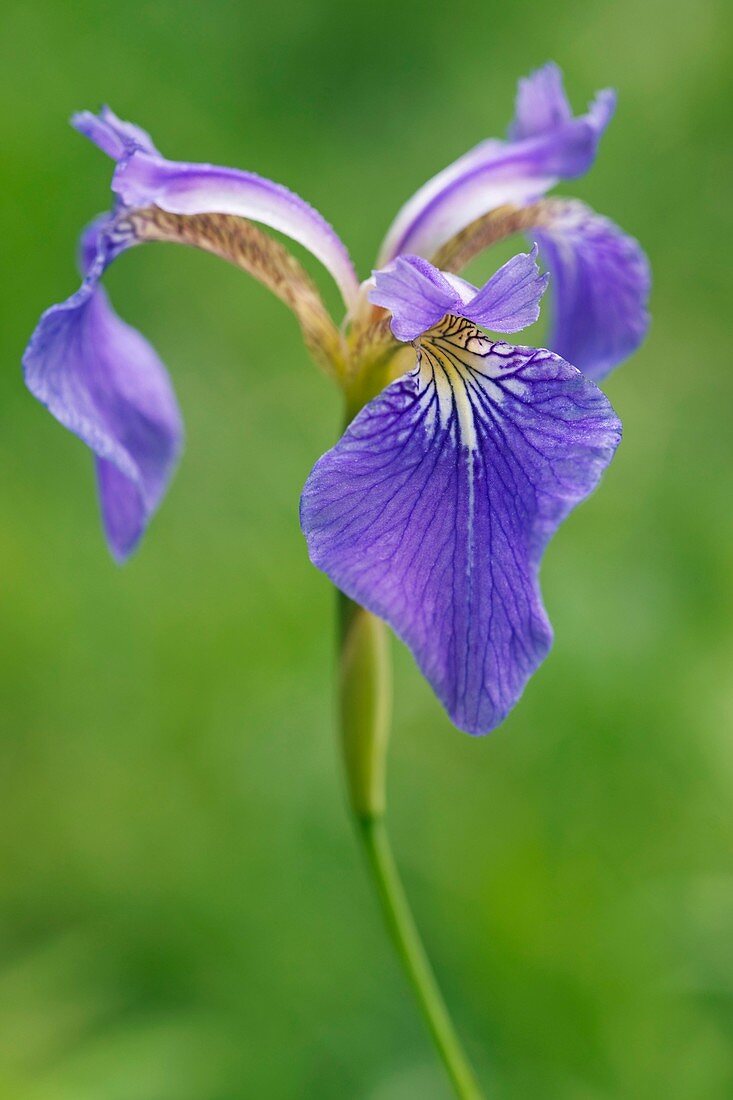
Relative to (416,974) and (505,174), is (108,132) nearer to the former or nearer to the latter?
(505,174)

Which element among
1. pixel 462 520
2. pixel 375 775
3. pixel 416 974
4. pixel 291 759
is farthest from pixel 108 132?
pixel 291 759

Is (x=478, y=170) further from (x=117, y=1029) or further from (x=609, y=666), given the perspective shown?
(x=117, y=1029)

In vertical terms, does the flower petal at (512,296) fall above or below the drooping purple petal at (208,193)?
below

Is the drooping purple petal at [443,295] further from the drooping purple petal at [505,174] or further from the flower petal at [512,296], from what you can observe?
the drooping purple petal at [505,174]

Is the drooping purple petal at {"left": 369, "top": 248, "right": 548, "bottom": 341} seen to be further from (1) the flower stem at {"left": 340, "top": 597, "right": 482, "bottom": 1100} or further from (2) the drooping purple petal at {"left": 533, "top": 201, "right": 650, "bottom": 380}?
(2) the drooping purple petal at {"left": 533, "top": 201, "right": 650, "bottom": 380}

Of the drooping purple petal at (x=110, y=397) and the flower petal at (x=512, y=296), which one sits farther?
the drooping purple petal at (x=110, y=397)

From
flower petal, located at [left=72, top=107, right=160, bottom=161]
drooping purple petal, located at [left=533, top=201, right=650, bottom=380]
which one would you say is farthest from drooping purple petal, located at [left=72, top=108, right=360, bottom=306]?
drooping purple petal, located at [left=533, top=201, right=650, bottom=380]

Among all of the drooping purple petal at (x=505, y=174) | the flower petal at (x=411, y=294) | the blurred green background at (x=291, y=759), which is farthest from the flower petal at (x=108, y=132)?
the blurred green background at (x=291, y=759)
